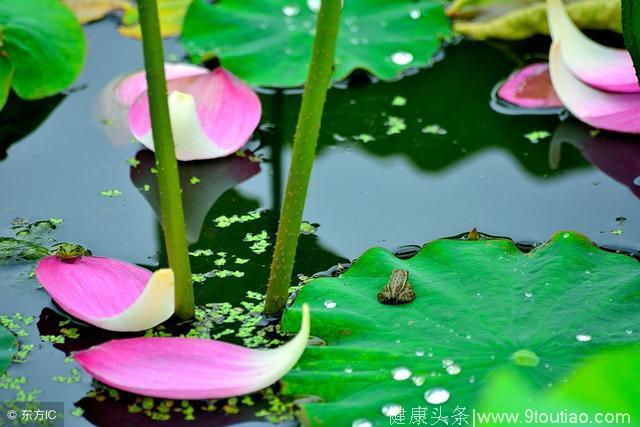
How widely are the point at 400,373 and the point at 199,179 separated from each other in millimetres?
644

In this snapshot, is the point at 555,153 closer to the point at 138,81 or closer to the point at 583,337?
the point at 583,337

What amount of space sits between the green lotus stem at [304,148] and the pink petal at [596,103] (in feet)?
2.34

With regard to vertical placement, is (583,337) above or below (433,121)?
above

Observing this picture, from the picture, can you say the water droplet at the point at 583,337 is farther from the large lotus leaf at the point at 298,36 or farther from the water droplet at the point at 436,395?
the large lotus leaf at the point at 298,36

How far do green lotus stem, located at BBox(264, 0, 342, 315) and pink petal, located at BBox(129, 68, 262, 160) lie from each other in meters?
0.46

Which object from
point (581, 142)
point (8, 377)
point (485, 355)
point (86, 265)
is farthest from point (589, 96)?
point (8, 377)

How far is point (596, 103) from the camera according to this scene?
1.69 meters

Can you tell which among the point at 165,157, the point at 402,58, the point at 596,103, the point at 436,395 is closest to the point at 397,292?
the point at 436,395

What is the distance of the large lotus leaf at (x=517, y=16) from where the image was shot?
6.49 feet

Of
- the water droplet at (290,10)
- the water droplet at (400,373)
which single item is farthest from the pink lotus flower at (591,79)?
the water droplet at (400,373)

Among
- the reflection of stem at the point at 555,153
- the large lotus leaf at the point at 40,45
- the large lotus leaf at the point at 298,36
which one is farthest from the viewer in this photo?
the large lotus leaf at the point at 298,36

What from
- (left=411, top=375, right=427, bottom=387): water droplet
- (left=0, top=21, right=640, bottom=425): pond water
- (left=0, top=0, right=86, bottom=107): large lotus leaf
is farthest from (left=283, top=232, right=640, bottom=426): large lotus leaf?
(left=0, top=0, right=86, bottom=107): large lotus leaf

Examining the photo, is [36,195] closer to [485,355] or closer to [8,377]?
[8,377]

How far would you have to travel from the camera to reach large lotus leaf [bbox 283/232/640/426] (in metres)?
1.03
